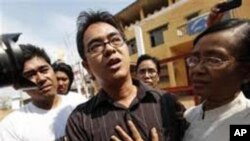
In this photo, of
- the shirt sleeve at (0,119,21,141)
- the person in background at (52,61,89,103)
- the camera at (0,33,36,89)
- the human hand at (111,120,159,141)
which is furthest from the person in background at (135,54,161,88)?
the camera at (0,33,36,89)

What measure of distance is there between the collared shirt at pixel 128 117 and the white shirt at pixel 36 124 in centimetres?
55

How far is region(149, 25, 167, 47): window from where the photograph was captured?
19591 mm

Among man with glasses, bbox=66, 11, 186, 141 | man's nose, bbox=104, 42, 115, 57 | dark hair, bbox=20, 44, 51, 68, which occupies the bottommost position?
man with glasses, bbox=66, 11, 186, 141

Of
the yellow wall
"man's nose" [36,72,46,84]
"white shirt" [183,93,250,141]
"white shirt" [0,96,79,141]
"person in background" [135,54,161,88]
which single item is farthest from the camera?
the yellow wall

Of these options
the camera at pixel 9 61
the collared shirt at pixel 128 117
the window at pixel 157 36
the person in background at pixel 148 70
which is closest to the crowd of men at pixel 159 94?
the collared shirt at pixel 128 117

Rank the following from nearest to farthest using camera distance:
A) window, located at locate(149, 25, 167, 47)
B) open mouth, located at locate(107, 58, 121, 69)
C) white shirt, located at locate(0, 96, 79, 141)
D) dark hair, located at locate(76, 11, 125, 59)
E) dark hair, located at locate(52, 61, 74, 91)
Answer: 1. open mouth, located at locate(107, 58, 121, 69)
2. dark hair, located at locate(76, 11, 125, 59)
3. white shirt, located at locate(0, 96, 79, 141)
4. dark hair, located at locate(52, 61, 74, 91)
5. window, located at locate(149, 25, 167, 47)

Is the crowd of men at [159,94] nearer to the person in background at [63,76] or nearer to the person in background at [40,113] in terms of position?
the person in background at [40,113]

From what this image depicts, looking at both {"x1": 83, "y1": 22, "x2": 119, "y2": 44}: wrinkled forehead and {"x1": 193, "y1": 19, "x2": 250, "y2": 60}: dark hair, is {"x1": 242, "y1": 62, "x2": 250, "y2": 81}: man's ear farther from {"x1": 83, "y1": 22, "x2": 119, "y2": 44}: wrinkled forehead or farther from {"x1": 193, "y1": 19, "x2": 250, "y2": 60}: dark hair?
{"x1": 83, "y1": 22, "x2": 119, "y2": 44}: wrinkled forehead

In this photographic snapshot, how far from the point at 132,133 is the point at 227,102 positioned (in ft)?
1.33

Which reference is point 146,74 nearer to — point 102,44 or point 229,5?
point 229,5

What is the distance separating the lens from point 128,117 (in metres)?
1.78

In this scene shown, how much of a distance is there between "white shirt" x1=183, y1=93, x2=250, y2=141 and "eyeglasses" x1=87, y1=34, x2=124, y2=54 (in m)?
0.47

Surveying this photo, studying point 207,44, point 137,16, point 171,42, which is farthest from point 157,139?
point 137,16

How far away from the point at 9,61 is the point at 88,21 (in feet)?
2.95
